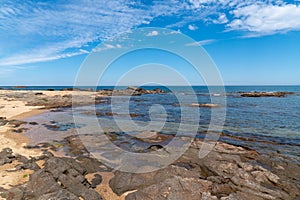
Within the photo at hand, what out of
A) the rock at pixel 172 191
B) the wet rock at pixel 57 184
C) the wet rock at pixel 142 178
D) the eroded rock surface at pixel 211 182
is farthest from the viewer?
the wet rock at pixel 142 178

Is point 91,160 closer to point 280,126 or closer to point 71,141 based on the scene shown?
point 71,141

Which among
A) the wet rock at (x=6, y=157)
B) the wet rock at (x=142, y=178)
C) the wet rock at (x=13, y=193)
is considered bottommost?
the wet rock at (x=142, y=178)

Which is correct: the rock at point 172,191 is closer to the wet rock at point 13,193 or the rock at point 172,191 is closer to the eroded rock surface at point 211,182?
the eroded rock surface at point 211,182

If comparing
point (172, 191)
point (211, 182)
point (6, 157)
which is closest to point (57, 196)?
point (172, 191)

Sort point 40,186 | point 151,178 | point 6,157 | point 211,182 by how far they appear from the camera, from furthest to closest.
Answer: point 6,157, point 151,178, point 211,182, point 40,186

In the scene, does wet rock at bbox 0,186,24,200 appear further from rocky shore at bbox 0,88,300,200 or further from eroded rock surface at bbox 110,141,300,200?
eroded rock surface at bbox 110,141,300,200

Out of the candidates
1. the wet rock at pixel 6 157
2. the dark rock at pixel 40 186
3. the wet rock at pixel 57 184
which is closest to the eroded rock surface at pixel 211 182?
the wet rock at pixel 57 184

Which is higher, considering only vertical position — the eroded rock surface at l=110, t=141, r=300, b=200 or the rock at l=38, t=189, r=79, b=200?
the rock at l=38, t=189, r=79, b=200

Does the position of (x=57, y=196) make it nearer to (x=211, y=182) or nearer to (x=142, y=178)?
(x=142, y=178)

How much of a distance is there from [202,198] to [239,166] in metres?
3.69

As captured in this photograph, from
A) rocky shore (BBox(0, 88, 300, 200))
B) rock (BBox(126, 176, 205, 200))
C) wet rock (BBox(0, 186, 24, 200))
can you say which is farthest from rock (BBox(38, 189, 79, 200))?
rock (BBox(126, 176, 205, 200))

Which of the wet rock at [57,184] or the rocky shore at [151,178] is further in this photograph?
the rocky shore at [151,178]

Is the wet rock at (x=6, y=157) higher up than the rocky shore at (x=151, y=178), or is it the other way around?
the wet rock at (x=6, y=157)

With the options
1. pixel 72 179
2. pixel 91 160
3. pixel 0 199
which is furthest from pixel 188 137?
pixel 0 199
